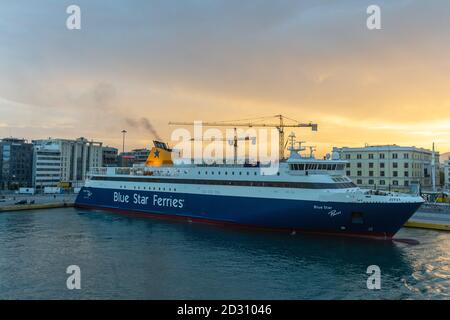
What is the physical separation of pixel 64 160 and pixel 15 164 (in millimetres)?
11963

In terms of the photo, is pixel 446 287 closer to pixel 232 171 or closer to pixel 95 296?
pixel 95 296

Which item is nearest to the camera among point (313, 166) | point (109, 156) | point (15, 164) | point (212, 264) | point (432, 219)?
point (212, 264)

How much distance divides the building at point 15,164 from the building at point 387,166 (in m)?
81.7

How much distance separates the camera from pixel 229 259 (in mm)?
22094

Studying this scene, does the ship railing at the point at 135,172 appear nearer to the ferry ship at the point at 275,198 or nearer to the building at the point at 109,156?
the ferry ship at the point at 275,198

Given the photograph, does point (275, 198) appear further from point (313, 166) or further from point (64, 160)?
point (64, 160)

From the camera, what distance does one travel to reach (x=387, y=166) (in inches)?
2505

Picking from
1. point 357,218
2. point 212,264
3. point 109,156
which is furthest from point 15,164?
point 357,218

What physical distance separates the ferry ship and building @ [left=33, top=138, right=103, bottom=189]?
175ft

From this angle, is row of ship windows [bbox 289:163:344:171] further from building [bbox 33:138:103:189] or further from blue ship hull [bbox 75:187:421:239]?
building [bbox 33:138:103:189]

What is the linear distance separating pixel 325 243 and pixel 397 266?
6.24m

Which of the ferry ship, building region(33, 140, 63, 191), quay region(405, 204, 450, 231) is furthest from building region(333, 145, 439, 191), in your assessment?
building region(33, 140, 63, 191)
